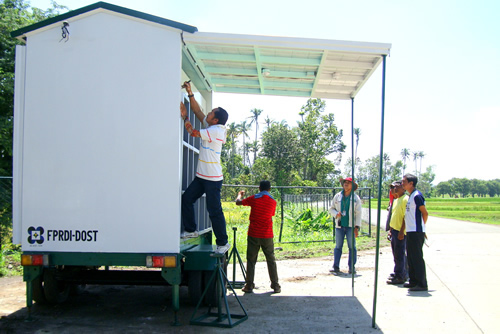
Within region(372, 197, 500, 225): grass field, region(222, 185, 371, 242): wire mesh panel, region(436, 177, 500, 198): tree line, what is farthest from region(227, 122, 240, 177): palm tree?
region(436, 177, 500, 198): tree line

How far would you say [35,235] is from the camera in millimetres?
5262

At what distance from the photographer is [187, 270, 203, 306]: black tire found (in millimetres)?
5844

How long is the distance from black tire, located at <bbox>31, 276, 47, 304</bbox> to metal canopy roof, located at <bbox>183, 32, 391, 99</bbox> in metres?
3.73

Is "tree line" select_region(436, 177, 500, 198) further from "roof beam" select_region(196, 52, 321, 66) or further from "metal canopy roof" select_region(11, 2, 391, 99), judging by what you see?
"roof beam" select_region(196, 52, 321, 66)

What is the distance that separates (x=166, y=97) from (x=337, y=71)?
3.05 metres

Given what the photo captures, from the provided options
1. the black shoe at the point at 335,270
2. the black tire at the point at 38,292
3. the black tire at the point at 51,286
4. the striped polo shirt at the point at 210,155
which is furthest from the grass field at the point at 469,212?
the black tire at the point at 38,292

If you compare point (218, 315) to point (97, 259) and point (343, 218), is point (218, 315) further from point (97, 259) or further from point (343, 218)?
point (343, 218)

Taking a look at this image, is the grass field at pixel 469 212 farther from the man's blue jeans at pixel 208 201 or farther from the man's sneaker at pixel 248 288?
the man's blue jeans at pixel 208 201

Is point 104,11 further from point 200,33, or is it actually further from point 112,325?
point 112,325

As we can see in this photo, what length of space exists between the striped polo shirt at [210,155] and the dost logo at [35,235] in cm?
203

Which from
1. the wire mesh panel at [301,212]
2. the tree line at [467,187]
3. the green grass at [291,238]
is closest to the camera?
the green grass at [291,238]

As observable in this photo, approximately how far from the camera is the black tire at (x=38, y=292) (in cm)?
598

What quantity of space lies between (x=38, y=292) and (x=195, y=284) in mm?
2167

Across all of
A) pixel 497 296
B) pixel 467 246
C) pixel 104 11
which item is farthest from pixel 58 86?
pixel 467 246
